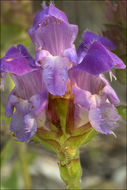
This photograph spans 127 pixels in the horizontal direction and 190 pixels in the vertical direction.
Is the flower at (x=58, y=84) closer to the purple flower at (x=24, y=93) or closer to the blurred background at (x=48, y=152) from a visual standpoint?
the purple flower at (x=24, y=93)

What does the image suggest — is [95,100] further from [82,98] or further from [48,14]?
[48,14]

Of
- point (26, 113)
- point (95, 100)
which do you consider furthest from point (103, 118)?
point (26, 113)

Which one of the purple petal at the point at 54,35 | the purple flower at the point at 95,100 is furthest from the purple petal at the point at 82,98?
the purple petal at the point at 54,35

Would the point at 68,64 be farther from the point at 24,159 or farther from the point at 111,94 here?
the point at 24,159

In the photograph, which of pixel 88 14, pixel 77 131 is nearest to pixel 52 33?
pixel 77 131

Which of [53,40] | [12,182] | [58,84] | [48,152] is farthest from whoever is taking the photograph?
[48,152]
